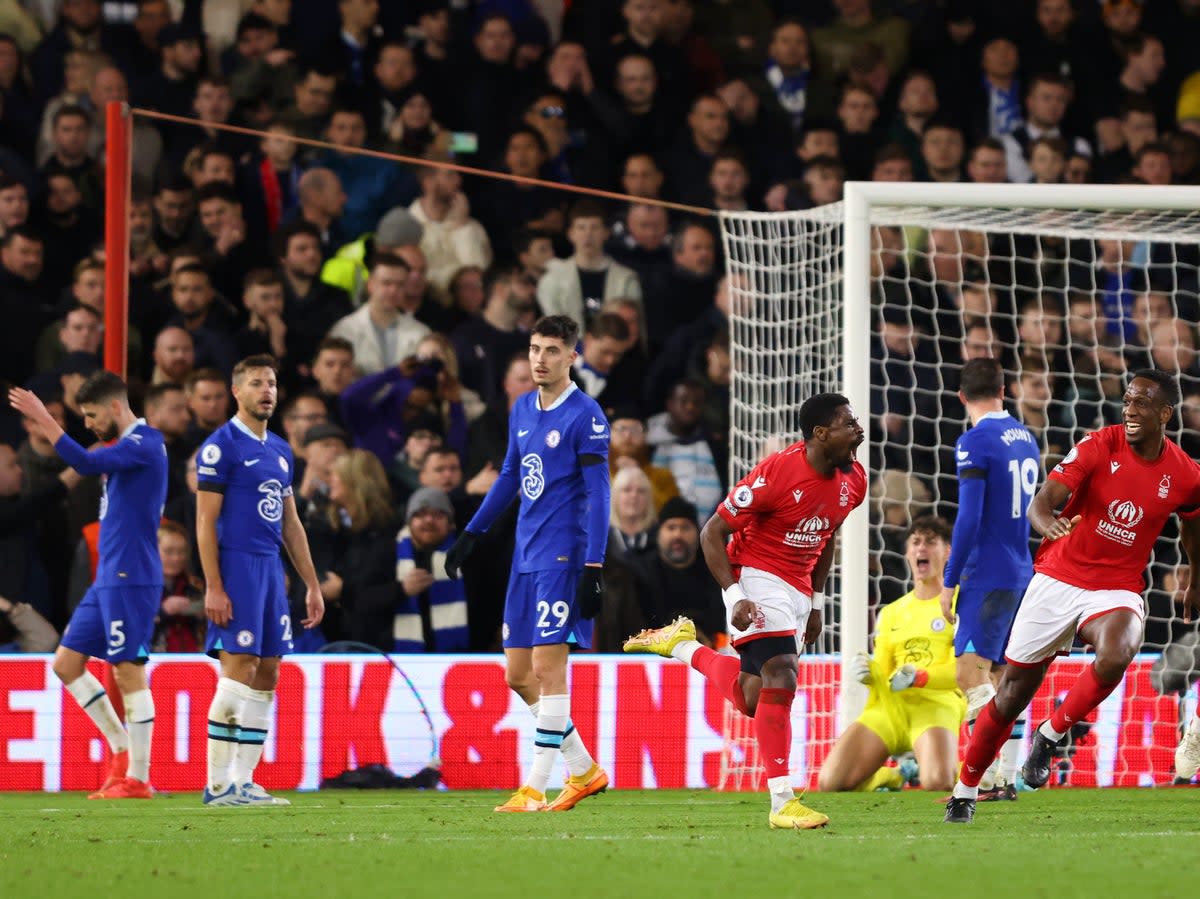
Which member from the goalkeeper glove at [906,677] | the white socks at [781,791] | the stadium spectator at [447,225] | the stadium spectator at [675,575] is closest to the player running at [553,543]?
the white socks at [781,791]

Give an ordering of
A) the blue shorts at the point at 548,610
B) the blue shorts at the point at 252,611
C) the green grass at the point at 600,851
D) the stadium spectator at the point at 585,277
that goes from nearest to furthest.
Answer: the green grass at the point at 600,851, the blue shorts at the point at 548,610, the blue shorts at the point at 252,611, the stadium spectator at the point at 585,277

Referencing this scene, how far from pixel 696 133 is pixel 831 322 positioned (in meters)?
3.45

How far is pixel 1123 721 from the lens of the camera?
1117 cm

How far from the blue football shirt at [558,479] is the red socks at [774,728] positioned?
137 centimetres

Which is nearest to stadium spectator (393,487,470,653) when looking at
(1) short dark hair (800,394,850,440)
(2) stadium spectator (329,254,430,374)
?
(2) stadium spectator (329,254,430,374)

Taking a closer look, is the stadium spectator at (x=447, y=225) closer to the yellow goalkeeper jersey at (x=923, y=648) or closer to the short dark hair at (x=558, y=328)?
the yellow goalkeeper jersey at (x=923, y=648)

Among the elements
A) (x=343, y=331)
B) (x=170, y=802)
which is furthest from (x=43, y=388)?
(x=170, y=802)

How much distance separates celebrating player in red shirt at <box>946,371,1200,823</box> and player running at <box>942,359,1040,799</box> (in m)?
1.72

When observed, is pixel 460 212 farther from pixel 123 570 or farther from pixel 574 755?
pixel 574 755

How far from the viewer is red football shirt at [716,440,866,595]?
25.1 feet

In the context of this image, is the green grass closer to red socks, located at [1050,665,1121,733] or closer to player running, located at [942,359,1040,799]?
red socks, located at [1050,665,1121,733]

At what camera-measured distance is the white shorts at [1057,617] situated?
7789 millimetres

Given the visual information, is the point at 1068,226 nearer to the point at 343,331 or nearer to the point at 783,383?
the point at 783,383

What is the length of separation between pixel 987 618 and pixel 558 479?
8.35 feet
